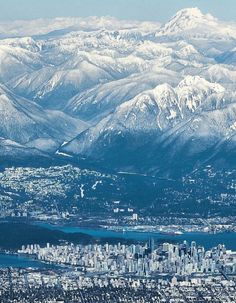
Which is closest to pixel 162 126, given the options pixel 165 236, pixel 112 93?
pixel 112 93

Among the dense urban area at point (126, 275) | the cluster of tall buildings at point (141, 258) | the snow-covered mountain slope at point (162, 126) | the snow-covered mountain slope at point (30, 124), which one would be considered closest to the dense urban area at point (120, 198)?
the snow-covered mountain slope at point (162, 126)

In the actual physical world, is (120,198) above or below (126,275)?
above

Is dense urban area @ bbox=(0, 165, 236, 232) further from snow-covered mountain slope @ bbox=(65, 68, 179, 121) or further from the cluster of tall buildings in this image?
snow-covered mountain slope @ bbox=(65, 68, 179, 121)

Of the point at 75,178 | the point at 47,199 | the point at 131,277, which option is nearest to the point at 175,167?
the point at 75,178

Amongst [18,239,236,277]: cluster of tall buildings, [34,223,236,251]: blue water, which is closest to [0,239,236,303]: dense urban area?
[18,239,236,277]: cluster of tall buildings

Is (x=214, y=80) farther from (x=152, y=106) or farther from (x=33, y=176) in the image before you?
(x=33, y=176)

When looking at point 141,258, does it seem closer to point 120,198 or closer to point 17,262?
point 17,262
